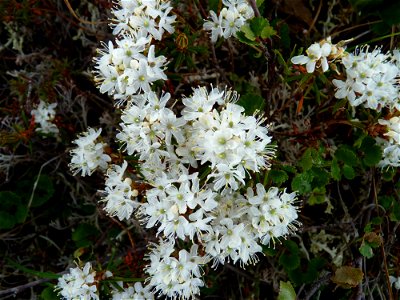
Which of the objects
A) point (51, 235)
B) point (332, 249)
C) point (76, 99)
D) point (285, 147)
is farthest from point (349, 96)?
point (51, 235)

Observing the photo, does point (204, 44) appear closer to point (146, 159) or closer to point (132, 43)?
point (132, 43)

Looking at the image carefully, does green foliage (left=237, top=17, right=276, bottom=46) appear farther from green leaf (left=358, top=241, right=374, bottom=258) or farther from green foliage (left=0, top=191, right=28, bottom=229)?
green foliage (left=0, top=191, right=28, bottom=229)

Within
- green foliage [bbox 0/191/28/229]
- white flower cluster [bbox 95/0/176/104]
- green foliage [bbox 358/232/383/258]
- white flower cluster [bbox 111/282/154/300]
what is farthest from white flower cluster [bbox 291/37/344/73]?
green foliage [bbox 0/191/28/229]

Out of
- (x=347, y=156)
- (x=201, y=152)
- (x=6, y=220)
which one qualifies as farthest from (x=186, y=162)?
(x=6, y=220)

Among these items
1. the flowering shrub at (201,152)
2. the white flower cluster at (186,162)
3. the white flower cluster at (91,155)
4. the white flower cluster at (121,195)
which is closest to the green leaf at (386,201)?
the flowering shrub at (201,152)

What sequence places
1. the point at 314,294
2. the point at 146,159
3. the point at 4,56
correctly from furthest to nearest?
the point at 4,56 < the point at 314,294 < the point at 146,159
